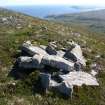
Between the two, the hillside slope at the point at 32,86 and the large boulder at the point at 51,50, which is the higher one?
the large boulder at the point at 51,50

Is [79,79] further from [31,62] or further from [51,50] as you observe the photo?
[51,50]

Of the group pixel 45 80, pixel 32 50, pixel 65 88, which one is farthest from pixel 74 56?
pixel 65 88

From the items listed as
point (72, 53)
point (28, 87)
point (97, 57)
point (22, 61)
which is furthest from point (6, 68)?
point (97, 57)

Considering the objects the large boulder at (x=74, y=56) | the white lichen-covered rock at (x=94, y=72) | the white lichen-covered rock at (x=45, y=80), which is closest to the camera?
the white lichen-covered rock at (x=45, y=80)

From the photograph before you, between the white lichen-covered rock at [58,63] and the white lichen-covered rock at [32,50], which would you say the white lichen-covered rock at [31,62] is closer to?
the white lichen-covered rock at [58,63]

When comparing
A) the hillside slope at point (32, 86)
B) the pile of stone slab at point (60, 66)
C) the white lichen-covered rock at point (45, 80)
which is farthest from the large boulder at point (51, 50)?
the white lichen-covered rock at point (45, 80)

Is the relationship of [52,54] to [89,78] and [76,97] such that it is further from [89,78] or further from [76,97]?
[76,97]
